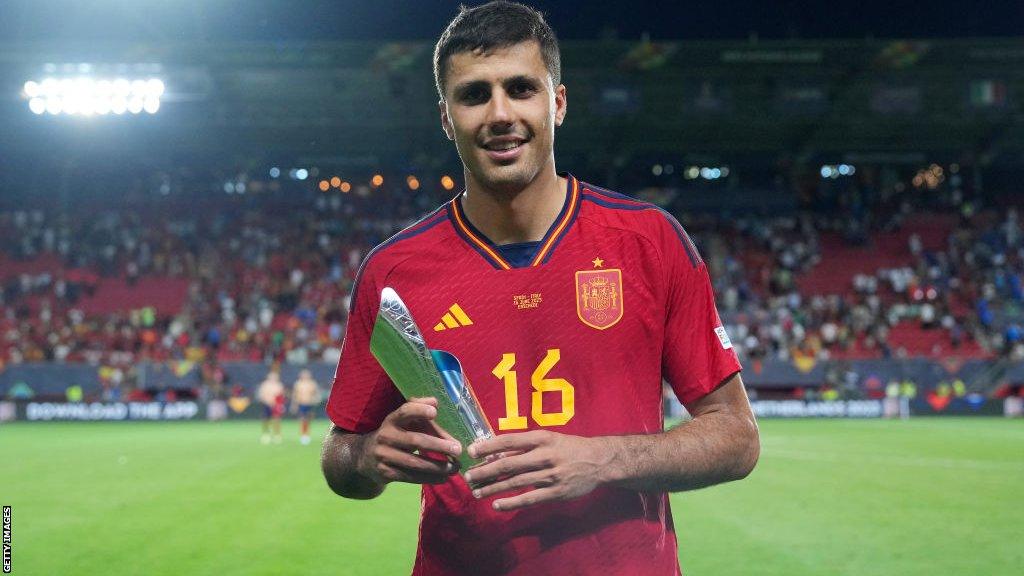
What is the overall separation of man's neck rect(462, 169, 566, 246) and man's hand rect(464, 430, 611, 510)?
2.30 ft

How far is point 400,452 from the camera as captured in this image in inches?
90.7

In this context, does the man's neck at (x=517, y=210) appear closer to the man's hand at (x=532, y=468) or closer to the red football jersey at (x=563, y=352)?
the red football jersey at (x=563, y=352)

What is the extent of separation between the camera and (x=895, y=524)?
32.7 feet

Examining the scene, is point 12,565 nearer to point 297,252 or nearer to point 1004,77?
point 297,252

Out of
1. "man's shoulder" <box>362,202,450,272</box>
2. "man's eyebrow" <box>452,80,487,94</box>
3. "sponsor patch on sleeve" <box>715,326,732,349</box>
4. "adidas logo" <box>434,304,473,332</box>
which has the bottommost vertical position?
"sponsor patch on sleeve" <box>715,326,732,349</box>

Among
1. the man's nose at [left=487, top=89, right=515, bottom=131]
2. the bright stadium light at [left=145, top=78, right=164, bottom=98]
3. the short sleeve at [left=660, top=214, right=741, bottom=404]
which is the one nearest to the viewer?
the man's nose at [left=487, top=89, right=515, bottom=131]

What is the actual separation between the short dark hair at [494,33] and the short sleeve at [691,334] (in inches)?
23.4

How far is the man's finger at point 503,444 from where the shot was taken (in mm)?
2090

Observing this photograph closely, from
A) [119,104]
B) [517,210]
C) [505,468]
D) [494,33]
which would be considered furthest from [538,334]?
[119,104]

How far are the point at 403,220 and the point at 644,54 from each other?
40.7ft

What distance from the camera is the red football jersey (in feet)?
8.16

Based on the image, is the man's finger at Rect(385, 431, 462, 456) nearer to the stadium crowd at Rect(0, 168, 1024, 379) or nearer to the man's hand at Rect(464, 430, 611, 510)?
the man's hand at Rect(464, 430, 611, 510)

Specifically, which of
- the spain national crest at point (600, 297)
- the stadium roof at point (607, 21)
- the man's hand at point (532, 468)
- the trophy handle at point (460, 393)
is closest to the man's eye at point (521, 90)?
the spain national crest at point (600, 297)

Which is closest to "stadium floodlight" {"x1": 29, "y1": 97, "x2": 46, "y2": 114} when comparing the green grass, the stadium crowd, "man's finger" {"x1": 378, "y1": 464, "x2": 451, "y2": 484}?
the stadium crowd
